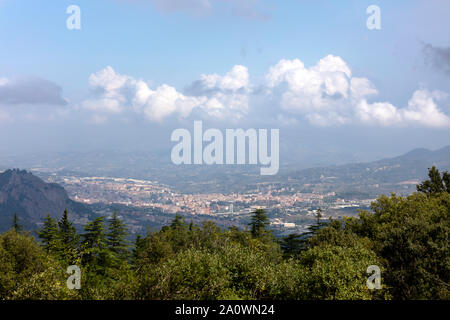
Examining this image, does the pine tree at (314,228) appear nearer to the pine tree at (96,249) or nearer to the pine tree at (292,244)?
the pine tree at (292,244)

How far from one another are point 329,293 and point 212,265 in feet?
24.5

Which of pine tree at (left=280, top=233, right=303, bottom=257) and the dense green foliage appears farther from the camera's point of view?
pine tree at (left=280, top=233, right=303, bottom=257)

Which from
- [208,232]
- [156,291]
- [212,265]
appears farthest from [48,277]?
[208,232]

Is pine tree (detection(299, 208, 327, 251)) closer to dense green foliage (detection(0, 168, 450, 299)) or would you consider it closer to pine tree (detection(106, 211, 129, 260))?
dense green foliage (detection(0, 168, 450, 299))

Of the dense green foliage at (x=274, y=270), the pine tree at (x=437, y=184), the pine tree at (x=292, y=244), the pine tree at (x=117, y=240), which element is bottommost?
the pine tree at (x=292, y=244)

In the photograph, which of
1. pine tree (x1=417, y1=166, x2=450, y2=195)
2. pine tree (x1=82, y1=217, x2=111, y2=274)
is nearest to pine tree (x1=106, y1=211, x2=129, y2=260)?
pine tree (x1=82, y1=217, x2=111, y2=274)

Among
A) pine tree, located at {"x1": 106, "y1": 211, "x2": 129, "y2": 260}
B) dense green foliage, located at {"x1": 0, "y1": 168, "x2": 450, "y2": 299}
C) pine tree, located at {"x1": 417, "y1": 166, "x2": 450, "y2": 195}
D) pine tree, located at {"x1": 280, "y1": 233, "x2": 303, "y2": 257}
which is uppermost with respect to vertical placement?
pine tree, located at {"x1": 417, "y1": 166, "x2": 450, "y2": 195}

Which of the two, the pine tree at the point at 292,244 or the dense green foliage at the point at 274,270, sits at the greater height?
the dense green foliage at the point at 274,270
